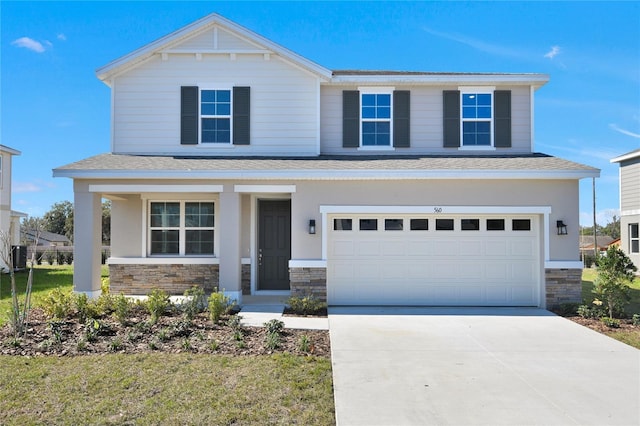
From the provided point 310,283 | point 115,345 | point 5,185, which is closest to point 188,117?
point 310,283

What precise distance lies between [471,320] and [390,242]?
8.17 ft

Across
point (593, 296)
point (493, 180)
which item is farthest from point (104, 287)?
point (593, 296)

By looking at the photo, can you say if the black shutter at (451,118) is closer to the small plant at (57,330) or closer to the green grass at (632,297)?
the green grass at (632,297)

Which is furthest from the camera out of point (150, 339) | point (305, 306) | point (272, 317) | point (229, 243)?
point (229, 243)

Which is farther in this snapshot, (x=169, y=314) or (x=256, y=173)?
(x=256, y=173)

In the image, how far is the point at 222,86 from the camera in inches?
470

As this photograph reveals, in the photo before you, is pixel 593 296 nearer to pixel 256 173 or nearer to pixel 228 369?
pixel 256 173

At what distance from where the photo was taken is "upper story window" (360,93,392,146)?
12180mm

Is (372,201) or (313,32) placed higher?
Result: (313,32)

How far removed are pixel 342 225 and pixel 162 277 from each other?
Result: 5.08m

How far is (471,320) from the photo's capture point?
8.99 m

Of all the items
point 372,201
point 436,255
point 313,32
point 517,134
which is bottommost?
point 436,255

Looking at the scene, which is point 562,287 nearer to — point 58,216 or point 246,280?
point 246,280

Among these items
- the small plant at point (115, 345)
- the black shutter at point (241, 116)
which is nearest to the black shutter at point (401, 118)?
the black shutter at point (241, 116)
